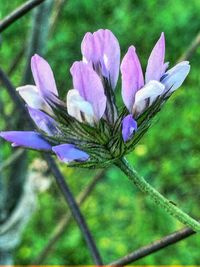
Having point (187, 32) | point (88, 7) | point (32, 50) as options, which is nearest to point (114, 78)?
point (32, 50)

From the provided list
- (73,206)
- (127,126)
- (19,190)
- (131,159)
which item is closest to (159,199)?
(127,126)

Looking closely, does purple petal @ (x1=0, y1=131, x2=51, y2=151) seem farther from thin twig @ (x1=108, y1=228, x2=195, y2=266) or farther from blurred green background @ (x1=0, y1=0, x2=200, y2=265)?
blurred green background @ (x1=0, y1=0, x2=200, y2=265)

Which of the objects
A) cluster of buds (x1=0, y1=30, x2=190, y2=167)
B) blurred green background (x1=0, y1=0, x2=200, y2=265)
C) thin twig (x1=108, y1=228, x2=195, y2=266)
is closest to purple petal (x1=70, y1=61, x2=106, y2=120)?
cluster of buds (x1=0, y1=30, x2=190, y2=167)

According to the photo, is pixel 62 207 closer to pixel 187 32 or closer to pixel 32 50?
pixel 187 32

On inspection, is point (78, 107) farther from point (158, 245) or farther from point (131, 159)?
point (131, 159)

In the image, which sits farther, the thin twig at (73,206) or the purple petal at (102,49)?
the thin twig at (73,206)

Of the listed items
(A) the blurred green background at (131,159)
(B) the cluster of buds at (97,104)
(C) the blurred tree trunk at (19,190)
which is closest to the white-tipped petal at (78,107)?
(B) the cluster of buds at (97,104)

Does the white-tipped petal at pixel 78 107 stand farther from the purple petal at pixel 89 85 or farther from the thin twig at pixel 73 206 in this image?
the thin twig at pixel 73 206
